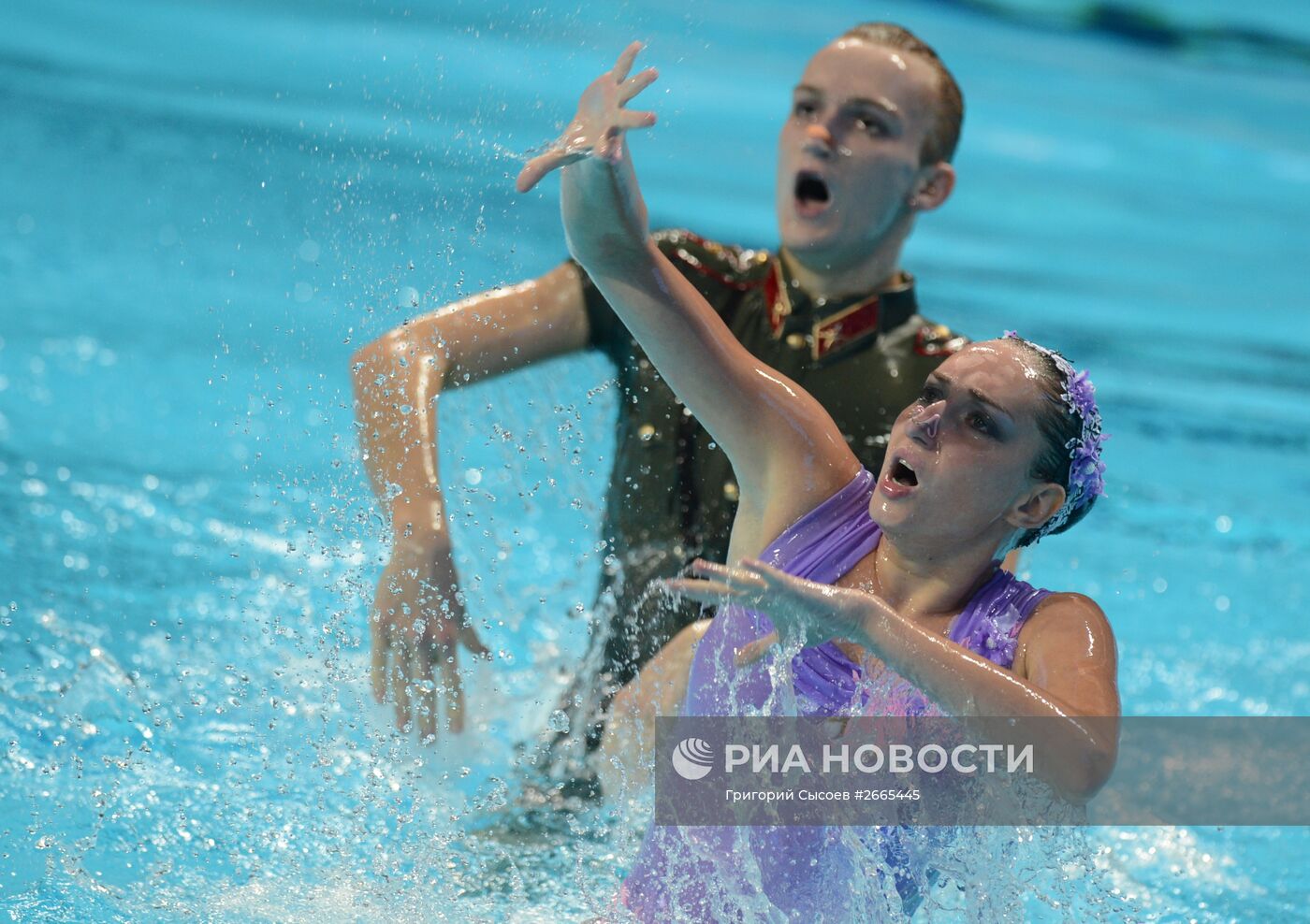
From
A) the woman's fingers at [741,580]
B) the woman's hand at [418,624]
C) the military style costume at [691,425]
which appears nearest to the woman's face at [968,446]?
the woman's fingers at [741,580]

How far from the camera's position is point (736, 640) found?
238cm

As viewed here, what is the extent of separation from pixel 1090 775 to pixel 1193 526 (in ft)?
13.2

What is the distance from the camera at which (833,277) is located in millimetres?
3201

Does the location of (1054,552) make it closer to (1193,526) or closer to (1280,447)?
(1193,526)

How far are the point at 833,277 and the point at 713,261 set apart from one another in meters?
0.25

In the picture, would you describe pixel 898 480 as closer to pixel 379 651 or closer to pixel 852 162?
pixel 379 651

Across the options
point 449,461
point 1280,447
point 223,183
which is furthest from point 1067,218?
point 449,461

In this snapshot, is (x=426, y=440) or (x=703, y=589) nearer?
(x=703, y=589)

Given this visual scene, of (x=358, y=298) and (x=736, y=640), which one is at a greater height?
(x=358, y=298)

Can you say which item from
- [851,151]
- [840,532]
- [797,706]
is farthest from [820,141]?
[797,706]

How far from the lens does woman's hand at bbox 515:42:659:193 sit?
220 centimetres

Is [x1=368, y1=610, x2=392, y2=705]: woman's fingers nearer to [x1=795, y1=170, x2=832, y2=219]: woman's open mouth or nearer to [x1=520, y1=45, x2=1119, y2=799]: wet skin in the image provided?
[x1=520, y1=45, x2=1119, y2=799]: wet skin

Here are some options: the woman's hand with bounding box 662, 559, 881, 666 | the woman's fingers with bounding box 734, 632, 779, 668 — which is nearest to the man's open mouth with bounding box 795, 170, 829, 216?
the woman's fingers with bounding box 734, 632, 779, 668

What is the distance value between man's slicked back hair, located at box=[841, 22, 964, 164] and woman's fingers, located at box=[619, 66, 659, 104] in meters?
1.10
